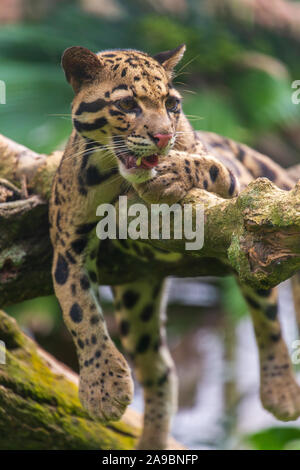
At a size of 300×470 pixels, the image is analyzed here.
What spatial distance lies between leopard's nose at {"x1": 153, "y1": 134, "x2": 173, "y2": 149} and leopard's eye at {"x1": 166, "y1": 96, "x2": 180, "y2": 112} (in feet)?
1.22

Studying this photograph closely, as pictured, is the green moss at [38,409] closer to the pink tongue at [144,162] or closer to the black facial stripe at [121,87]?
the pink tongue at [144,162]

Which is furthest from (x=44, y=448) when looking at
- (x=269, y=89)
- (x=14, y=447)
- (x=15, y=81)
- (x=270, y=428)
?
(x=269, y=89)

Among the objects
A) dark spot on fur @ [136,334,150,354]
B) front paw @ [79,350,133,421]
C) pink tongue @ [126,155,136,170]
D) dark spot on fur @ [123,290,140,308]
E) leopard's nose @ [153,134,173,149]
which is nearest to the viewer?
leopard's nose @ [153,134,173,149]

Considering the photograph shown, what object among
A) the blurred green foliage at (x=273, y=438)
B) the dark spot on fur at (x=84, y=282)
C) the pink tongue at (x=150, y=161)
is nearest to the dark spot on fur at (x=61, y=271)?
the dark spot on fur at (x=84, y=282)

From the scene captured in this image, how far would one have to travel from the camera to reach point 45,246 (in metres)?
4.84

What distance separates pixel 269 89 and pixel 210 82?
3.49 ft

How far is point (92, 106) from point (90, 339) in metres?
1.42

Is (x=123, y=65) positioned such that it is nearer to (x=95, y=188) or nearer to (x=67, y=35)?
(x=95, y=188)

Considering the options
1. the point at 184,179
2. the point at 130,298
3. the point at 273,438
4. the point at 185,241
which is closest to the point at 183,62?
the point at 273,438

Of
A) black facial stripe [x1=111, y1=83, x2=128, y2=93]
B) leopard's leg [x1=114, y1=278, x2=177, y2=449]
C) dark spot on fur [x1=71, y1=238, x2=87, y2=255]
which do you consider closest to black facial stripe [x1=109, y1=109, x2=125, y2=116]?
black facial stripe [x1=111, y1=83, x2=128, y2=93]

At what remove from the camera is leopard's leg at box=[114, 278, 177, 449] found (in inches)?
220

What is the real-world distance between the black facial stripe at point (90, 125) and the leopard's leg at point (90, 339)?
762mm

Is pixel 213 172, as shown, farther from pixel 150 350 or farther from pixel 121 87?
pixel 150 350

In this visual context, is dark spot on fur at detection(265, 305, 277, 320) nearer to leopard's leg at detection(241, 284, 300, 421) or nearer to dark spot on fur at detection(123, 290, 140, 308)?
leopard's leg at detection(241, 284, 300, 421)
